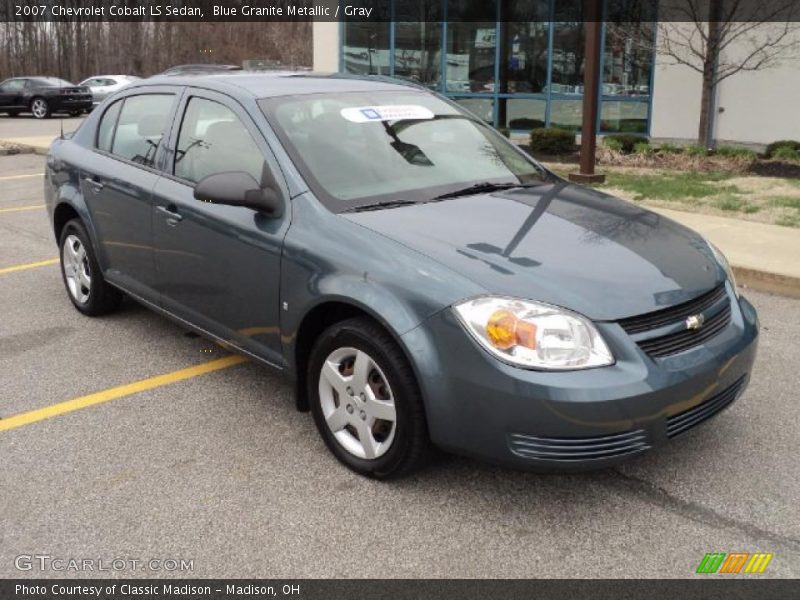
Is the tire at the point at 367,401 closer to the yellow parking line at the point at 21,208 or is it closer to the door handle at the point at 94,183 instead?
the door handle at the point at 94,183

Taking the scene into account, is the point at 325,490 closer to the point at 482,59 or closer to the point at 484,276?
the point at 484,276

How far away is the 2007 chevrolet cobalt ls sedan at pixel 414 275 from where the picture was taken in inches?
116

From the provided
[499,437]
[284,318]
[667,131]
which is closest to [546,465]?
[499,437]

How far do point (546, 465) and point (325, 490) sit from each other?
95cm

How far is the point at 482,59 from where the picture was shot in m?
18.5

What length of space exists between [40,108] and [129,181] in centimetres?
2690

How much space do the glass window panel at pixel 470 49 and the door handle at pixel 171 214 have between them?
14958 millimetres

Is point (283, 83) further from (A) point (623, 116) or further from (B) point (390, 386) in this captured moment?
(A) point (623, 116)

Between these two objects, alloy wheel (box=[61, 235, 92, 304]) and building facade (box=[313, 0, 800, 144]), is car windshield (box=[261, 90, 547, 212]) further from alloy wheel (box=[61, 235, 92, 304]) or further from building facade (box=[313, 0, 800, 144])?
building facade (box=[313, 0, 800, 144])

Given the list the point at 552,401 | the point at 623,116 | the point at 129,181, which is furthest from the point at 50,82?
the point at 552,401

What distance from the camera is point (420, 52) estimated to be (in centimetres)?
1959

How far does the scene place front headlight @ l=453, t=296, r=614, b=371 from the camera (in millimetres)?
2928

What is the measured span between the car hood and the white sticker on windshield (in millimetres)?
674

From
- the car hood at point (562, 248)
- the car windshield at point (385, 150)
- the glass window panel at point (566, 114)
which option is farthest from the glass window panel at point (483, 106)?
the car hood at point (562, 248)
